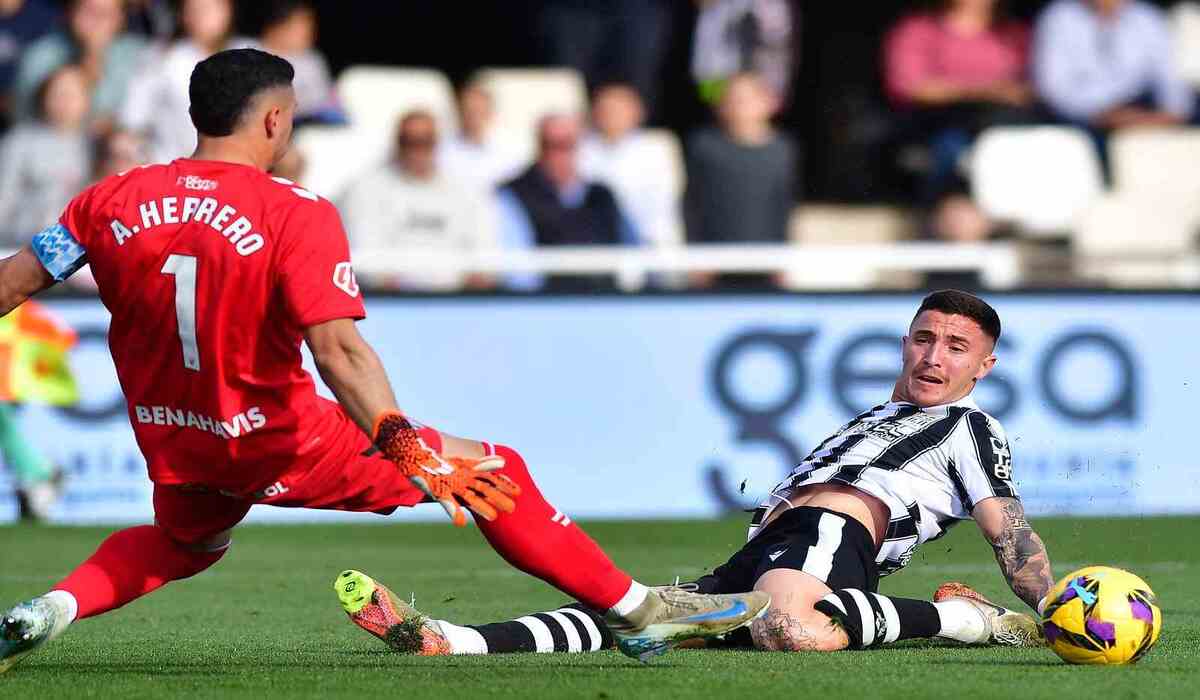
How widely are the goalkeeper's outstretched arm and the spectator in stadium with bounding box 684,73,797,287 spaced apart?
9.11 metres

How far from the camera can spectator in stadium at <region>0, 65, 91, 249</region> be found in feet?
46.1

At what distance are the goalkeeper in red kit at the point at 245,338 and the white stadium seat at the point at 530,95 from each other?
402 inches

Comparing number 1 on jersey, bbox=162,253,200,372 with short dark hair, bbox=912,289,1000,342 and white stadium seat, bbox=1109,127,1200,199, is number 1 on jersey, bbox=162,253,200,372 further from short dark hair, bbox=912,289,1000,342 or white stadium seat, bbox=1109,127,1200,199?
white stadium seat, bbox=1109,127,1200,199

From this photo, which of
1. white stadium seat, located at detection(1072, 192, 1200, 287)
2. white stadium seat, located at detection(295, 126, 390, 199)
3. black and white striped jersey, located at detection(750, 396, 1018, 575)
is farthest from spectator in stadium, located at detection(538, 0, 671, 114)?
black and white striped jersey, located at detection(750, 396, 1018, 575)

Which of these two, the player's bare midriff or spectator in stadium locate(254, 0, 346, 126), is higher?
spectator in stadium locate(254, 0, 346, 126)

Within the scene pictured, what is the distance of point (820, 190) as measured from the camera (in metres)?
17.3

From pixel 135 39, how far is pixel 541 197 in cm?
336

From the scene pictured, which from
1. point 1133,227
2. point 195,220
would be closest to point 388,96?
point 1133,227

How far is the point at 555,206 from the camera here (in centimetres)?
1437

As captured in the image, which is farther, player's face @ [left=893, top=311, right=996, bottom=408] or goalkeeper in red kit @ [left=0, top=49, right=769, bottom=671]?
player's face @ [left=893, top=311, right=996, bottom=408]

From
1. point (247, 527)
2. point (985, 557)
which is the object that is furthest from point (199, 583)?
point (985, 557)

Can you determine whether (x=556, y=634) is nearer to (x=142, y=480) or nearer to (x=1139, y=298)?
(x=142, y=480)

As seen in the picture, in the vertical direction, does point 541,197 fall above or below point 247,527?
above

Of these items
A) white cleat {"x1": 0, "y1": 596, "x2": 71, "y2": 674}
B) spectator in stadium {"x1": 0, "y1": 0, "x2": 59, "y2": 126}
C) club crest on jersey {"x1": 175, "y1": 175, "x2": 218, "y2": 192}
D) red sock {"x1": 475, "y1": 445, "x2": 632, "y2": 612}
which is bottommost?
white cleat {"x1": 0, "y1": 596, "x2": 71, "y2": 674}
